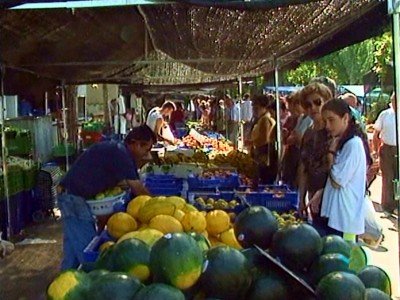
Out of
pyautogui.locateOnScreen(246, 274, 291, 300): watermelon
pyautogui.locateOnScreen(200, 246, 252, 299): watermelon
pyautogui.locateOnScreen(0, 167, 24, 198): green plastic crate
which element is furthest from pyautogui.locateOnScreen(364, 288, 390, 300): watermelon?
pyautogui.locateOnScreen(0, 167, 24, 198): green plastic crate

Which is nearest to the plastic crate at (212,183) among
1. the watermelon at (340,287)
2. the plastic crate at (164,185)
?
the plastic crate at (164,185)

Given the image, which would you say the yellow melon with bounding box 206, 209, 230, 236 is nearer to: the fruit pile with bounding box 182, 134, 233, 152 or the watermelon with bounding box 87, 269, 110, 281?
the watermelon with bounding box 87, 269, 110, 281

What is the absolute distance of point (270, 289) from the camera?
2207 millimetres

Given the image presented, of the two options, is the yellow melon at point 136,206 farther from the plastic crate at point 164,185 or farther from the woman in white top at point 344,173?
the plastic crate at point 164,185

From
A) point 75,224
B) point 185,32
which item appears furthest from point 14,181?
point 75,224

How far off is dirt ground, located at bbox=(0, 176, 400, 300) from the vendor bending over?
130cm

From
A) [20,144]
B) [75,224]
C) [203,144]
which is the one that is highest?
[20,144]

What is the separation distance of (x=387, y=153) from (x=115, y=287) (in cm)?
861

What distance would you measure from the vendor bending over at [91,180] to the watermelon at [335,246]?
2.65 m

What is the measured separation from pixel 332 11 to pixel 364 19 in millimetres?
345

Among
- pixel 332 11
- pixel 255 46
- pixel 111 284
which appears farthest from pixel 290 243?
pixel 255 46

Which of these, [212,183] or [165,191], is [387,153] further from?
[165,191]

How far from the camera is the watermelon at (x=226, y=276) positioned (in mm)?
2188

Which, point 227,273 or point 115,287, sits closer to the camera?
point 115,287
